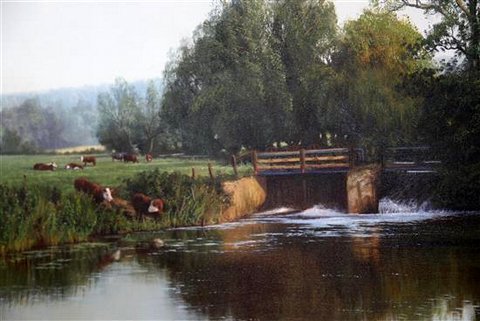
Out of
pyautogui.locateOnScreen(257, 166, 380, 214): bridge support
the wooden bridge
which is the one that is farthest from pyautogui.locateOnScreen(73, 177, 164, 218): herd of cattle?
pyautogui.locateOnScreen(257, 166, 380, 214): bridge support

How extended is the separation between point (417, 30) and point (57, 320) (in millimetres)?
6127

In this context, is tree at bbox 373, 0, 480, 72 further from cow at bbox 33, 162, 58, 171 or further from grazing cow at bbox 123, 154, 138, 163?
cow at bbox 33, 162, 58, 171

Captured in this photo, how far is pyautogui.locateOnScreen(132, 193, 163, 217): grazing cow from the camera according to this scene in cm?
1050

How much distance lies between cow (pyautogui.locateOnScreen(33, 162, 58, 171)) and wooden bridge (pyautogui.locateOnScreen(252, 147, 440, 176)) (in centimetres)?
268

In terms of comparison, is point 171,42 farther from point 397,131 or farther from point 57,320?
point 57,320

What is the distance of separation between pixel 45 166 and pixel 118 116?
103cm

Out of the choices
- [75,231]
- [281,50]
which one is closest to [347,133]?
[281,50]

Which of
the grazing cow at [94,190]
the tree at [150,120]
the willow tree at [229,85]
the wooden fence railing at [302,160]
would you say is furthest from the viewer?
the wooden fence railing at [302,160]

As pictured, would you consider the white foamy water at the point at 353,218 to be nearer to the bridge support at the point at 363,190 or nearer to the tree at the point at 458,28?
the bridge support at the point at 363,190

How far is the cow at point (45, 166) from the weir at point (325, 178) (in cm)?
272

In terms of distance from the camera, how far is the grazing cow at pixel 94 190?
33.0 feet

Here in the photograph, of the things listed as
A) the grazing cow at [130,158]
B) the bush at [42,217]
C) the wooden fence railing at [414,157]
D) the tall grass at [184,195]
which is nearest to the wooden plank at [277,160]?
the tall grass at [184,195]

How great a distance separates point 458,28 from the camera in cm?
1036

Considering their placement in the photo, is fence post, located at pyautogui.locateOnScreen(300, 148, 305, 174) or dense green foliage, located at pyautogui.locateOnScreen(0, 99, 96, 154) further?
fence post, located at pyautogui.locateOnScreen(300, 148, 305, 174)
